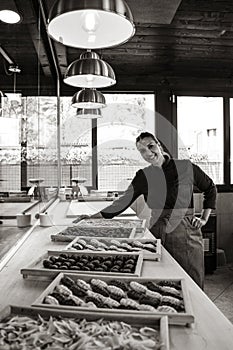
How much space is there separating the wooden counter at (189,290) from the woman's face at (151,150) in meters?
1.04

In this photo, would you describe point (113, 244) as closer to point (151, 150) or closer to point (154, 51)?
point (151, 150)

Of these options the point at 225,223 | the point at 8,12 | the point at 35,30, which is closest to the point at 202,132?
the point at 225,223

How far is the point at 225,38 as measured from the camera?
4.66m

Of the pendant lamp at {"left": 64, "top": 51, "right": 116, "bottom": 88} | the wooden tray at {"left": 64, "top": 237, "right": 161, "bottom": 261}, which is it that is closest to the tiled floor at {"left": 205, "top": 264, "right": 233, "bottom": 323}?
the wooden tray at {"left": 64, "top": 237, "right": 161, "bottom": 261}

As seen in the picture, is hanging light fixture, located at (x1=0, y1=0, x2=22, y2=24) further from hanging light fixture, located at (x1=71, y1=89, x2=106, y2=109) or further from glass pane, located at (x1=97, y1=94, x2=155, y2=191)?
glass pane, located at (x1=97, y1=94, x2=155, y2=191)

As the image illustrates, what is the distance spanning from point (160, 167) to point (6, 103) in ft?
4.59

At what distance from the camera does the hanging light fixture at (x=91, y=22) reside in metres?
1.41

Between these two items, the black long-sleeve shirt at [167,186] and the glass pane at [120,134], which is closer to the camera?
the black long-sleeve shirt at [167,186]

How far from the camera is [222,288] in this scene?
16.1ft

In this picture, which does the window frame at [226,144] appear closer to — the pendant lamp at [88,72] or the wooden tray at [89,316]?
the pendant lamp at [88,72]

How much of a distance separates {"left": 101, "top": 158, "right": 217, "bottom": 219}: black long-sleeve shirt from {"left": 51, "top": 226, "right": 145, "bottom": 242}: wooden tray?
1.50 feet

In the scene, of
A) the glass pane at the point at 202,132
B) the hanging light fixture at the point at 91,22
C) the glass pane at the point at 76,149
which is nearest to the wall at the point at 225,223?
the glass pane at the point at 202,132

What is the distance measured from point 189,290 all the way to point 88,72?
1547 millimetres

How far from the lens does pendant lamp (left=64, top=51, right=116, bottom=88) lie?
259 centimetres
